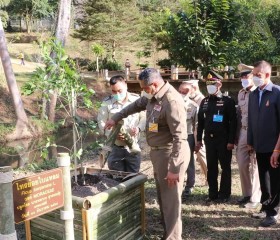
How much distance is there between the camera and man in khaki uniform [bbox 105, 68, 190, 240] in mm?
3012

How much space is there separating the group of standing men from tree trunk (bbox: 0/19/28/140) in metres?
9.80

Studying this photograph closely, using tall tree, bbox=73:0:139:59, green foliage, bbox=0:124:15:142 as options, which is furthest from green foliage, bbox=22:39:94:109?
tall tree, bbox=73:0:139:59

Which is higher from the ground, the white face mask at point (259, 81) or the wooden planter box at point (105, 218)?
the white face mask at point (259, 81)

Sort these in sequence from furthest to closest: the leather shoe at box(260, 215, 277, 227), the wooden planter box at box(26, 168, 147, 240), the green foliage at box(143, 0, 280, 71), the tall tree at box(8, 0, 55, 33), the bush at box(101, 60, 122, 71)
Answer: the tall tree at box(8, 0, 55, 33), the bush at box(101, 60, 122, 71), the green foliage at box(143, 0, 280, 71), the leather shoe at box(260, 215, 277, 227), the wooden planter box at box(26, 168, 147, 240)

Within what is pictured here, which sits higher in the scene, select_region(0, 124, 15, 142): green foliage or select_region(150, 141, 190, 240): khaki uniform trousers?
select_region(150, 141, 190, 240): khaki uniform trousers

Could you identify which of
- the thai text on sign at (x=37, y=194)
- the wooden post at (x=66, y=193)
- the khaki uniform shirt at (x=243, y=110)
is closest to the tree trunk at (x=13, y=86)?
the khaki uniform shirt at (x=243, y=110)

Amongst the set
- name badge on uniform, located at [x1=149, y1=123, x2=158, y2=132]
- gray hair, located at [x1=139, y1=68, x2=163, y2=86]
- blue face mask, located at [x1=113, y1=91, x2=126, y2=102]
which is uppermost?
gray hair, located at [x1=139, y1=68, x2=163, y2=86]

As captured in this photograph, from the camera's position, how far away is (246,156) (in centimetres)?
438

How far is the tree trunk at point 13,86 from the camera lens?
13016 millimetres

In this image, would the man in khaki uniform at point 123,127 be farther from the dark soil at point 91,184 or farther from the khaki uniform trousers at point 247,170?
the khaki uniform trousers at point 247,170

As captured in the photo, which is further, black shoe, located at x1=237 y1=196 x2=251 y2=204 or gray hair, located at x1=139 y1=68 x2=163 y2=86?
black shoe, located at x1=237 y1=196 x2=251 y2=204

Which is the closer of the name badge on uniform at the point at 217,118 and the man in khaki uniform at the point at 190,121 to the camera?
the name badge on uniform at the point at 217,118

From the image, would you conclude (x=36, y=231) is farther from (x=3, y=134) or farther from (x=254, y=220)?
(x=3, y=134)

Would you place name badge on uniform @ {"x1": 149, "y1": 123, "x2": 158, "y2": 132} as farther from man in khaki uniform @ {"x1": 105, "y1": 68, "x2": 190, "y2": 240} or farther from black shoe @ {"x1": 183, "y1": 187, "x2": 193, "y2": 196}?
black shoe @ {"x1": 183, "y1": 187, "x2": 193, "y2": 196}
